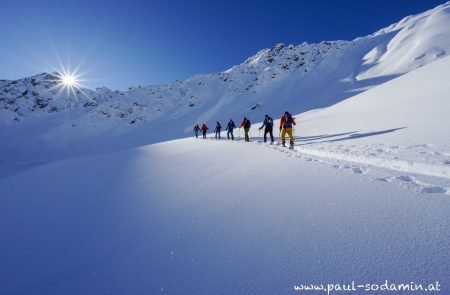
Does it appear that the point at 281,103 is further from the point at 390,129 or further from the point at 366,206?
the point at 366,206

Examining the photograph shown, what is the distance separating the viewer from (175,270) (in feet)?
8.46

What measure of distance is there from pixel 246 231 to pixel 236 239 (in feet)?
0.68

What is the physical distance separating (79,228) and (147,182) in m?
2.56

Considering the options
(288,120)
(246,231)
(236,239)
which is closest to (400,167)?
(246,231)

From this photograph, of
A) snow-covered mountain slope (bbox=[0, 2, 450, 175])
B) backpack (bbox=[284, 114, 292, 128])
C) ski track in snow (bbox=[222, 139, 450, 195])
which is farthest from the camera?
snow-covered mountain slope (bbox=[0, 2, 450, 175])

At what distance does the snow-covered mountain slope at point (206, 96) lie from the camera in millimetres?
58000

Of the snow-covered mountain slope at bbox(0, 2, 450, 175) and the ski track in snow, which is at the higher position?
the snow-covered mountain slope at bbox(0, 2, 450, 175)

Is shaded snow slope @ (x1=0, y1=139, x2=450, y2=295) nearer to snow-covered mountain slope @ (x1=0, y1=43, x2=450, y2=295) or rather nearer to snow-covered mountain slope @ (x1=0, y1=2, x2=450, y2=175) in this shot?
snow-covered mountain slope @ (x1=0, y1=43, x2=450, y2=295)

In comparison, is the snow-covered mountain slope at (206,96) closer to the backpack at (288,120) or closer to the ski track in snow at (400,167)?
the backpack at (288,120)

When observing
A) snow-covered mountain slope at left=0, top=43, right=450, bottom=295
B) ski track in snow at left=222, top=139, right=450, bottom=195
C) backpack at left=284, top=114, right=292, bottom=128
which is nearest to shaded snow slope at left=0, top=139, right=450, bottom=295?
snow-covered mountain slope at left=0, top=43, right=450, bottom=295

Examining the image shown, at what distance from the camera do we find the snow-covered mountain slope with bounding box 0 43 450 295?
7.45 ft

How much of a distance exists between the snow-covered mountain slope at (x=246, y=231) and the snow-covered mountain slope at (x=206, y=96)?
1975 inches

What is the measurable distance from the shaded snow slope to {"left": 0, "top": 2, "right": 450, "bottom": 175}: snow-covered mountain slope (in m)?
51.1

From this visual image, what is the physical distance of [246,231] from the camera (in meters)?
3.11
